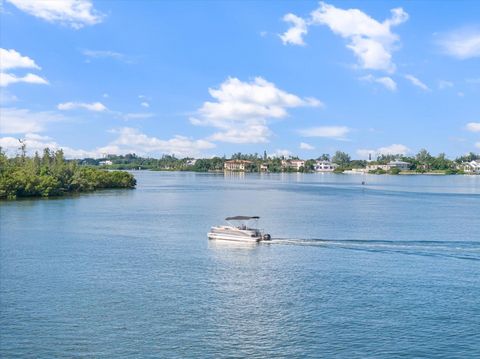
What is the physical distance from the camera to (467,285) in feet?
107

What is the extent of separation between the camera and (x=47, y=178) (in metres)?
97.3

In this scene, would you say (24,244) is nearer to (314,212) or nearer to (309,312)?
(309,312)

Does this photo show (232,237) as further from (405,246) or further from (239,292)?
(239,292)

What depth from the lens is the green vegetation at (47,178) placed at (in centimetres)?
9056

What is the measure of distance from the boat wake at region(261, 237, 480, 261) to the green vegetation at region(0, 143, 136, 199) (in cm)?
5713

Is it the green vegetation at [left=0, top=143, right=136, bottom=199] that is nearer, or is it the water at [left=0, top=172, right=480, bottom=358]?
the water at [left=0, top=172, right=480, bottom=358]

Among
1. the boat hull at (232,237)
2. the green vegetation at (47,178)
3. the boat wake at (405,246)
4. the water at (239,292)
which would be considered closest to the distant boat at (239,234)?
the boat hull at (232,237)


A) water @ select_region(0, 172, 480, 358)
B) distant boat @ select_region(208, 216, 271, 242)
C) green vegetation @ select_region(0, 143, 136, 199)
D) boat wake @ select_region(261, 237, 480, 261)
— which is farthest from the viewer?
green vegetation @ select_region(0, 143, 136, 199)

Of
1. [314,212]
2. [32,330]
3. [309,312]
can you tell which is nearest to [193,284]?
[309,312]

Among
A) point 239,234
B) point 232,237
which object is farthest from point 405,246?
point 232,237

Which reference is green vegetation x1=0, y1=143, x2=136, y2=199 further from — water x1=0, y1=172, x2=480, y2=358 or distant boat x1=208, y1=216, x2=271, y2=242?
distant boat x1=208, y1=216, x2=271, y2=242

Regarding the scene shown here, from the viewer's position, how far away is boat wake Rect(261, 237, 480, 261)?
138 ft

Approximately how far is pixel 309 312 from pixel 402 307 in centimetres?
495

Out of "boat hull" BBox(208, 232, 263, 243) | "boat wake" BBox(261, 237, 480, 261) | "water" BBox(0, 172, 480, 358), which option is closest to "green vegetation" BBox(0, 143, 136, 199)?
"water" BBox(0, 172, 480, 358)
